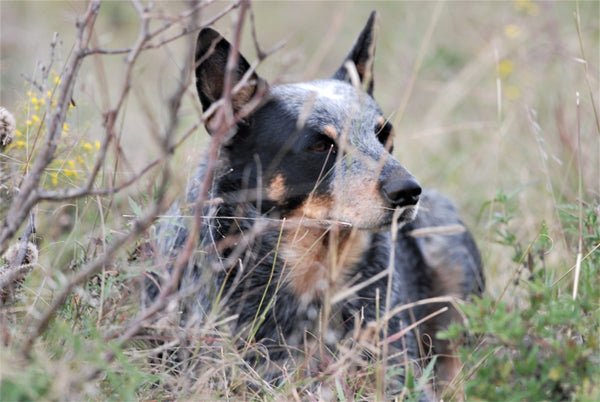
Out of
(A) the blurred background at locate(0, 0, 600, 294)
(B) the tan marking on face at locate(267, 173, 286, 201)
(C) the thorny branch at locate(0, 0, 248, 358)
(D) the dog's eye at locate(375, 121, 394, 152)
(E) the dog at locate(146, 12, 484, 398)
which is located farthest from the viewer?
(A) the blurred background at locate(0, 0, 600, 294)

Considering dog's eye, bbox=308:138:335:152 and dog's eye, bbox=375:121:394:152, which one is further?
dog's eye, bbox=375:121:394:152

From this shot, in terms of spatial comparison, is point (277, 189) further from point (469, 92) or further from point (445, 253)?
point (469, 92)

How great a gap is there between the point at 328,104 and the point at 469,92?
3303 millimetres

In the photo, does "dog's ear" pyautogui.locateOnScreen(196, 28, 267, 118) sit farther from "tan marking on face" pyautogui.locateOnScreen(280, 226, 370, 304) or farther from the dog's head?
"tan marking on face" pyautogui.locateOnScreen(280, 226, 370, 304)

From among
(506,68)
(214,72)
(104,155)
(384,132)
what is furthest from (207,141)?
(506,68)

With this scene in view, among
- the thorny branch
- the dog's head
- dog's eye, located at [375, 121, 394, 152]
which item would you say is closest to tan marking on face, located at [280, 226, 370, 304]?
the dog's head

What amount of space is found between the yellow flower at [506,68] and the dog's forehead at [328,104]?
8.65 ft

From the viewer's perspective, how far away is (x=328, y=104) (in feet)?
10.5

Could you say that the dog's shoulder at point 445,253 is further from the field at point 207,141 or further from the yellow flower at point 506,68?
the yellow flower at point 506,68

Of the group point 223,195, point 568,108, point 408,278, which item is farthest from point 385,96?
point 223,195

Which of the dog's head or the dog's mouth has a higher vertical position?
the dog's head

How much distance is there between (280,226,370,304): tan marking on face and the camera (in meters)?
3.14

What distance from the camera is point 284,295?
318 cm

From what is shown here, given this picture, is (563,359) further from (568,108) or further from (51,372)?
(568,108)
